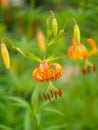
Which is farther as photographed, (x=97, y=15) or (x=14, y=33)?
(x=14, y=33)

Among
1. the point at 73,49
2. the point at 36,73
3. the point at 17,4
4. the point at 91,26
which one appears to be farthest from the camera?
→ the point at 17,4

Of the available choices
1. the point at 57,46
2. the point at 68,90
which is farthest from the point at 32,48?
the point at 68,90

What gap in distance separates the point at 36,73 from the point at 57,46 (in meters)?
0.90

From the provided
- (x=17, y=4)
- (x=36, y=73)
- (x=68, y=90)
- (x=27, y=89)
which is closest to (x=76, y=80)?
(x=68, y=90)

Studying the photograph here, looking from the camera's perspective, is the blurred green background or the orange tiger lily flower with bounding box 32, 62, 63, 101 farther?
the blurred green background

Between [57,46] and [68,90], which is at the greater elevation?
[57,46]

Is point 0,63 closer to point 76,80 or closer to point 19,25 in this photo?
point 76,80

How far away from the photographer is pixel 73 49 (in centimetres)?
230

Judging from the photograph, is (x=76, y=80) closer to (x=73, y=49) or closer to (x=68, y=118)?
(x=68, y=118)

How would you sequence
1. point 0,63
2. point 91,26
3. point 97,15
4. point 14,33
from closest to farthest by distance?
point 97,15 < point 91,26 < point 0,63 < point 14,33

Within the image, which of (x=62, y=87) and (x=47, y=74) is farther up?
(x=47, y=74)

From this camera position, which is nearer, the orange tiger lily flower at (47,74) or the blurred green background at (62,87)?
the orange tiger lily flower at (47,74)

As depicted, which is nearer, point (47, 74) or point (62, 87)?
point (47, 74)

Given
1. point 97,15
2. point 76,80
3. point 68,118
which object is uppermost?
point 97,15
